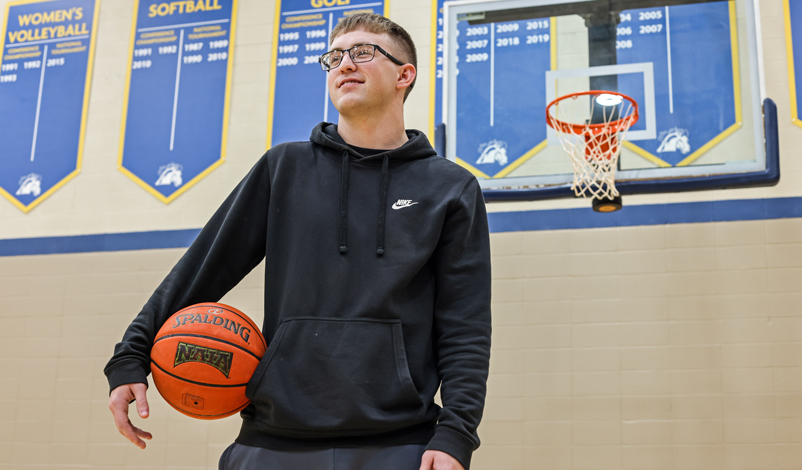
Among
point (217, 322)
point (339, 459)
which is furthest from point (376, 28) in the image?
point (339, 459)

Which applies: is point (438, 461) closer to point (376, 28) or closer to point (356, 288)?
point (356, 288)

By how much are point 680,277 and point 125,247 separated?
3.93 metres

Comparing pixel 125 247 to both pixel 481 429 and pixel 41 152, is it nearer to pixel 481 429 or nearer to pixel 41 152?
pixel 41 152

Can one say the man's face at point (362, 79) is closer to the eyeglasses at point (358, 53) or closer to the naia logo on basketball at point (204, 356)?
the eyeglasses at point (358, 53)

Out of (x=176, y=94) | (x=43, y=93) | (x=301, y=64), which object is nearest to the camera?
(x=301, y=64)

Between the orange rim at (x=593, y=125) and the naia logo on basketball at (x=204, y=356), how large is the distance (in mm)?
2956

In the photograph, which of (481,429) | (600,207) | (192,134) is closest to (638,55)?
(600,207)

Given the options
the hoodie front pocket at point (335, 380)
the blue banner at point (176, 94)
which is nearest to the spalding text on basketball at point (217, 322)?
the hoodie front pocket at point (335, 380)

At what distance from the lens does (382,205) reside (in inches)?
68.3

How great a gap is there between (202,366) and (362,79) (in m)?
0.84

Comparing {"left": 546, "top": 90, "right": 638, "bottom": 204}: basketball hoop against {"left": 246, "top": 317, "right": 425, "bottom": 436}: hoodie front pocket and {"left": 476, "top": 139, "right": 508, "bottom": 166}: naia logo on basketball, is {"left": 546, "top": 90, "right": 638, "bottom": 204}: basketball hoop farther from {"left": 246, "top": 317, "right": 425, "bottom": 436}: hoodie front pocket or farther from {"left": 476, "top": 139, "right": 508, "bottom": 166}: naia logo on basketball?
{"left": 246, "top": 317, "right": 425, "bottom": 436}: hoodie front pocket

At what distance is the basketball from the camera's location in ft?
5.24

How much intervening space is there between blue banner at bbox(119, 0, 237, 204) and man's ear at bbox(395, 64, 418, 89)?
3542 mm

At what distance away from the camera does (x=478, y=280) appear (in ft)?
5.66
